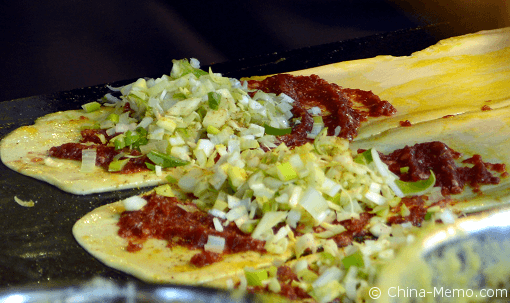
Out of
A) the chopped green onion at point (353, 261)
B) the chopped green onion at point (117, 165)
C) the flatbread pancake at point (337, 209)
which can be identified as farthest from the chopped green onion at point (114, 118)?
the chopped green onion at point (353, 261)

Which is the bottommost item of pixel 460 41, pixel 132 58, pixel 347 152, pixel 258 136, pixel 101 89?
pixel 132 58

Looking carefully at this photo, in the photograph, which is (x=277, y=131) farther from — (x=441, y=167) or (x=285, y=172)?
(x=441, y=167)

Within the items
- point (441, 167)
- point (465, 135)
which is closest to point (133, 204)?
point (441, 167)

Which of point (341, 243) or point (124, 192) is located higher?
point (341, 243)

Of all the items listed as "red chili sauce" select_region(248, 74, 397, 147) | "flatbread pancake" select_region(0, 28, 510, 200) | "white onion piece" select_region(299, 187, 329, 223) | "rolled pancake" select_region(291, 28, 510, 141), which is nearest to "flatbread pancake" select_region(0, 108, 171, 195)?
"flatbread pancake" select_region(0, 28, 510, 200)

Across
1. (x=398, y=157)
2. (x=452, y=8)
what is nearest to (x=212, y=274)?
(x=398, y=157)

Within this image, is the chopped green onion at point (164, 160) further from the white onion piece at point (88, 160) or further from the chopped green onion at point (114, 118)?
the chopped green onion at point (114, 118)

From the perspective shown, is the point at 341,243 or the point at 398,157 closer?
the point at 341,243

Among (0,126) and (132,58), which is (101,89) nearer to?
(0,126)
